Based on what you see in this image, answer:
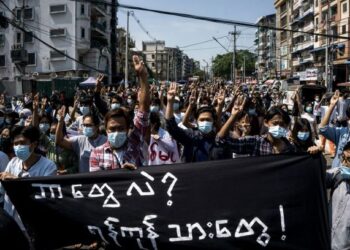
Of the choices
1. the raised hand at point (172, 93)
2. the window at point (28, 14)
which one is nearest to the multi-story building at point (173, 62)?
the window at point (28, 14)

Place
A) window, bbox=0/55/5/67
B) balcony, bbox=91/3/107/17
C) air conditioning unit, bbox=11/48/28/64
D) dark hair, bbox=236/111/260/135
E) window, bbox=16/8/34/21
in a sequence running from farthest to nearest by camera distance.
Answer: balcony, bbox=91/3/107/17 → window, bbox=0/55/5/67 → window, bbox=16/8/34/21 → air conditioning unit, bbox=11/48/28/64 → dark hair, bbox=236/111/260/135

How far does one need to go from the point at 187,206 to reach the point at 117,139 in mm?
864

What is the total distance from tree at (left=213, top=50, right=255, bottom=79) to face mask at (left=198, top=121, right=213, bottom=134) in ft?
310

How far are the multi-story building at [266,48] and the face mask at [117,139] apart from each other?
78.3m

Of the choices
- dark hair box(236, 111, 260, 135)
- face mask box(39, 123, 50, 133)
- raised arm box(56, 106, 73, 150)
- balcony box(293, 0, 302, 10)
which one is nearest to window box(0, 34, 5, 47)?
face mask box(39, 123, 50, 133)

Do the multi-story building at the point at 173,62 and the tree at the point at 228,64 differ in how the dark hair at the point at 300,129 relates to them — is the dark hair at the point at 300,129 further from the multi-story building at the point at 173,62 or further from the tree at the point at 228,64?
the tree at the point at 228,64

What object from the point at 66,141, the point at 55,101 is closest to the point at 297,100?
the point at 66,141

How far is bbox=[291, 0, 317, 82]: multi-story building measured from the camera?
5666 centimetres

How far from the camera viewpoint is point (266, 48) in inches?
3612

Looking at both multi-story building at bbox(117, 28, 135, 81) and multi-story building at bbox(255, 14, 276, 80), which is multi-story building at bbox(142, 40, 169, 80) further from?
multi-story building at bbox(117, 28, 135, 81)

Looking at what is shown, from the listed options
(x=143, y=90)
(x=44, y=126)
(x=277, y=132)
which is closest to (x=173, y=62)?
(x=44, y=126)

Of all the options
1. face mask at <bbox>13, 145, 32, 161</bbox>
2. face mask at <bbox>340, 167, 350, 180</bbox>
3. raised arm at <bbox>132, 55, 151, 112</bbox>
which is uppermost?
raised arm at <bbox>132, 55, 151, 112</bbox>

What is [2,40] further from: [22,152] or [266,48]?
[266,48]

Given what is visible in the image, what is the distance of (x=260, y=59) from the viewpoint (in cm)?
10281
